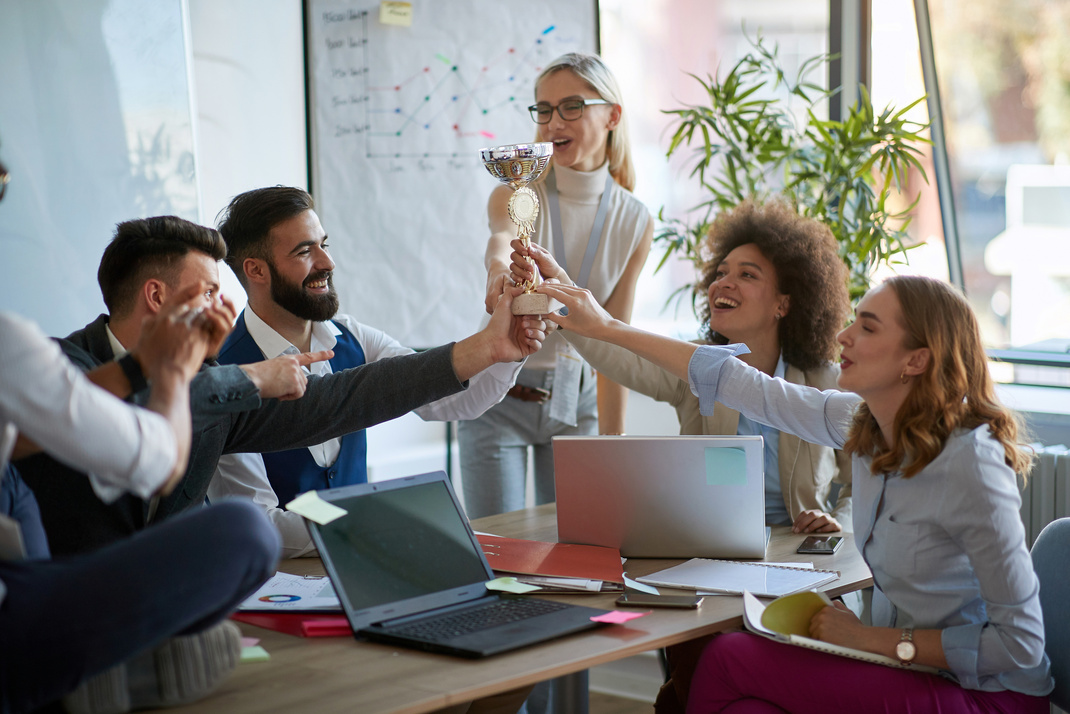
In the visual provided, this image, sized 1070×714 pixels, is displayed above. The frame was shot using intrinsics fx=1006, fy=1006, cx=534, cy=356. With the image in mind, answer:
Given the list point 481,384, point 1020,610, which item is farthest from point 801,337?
point 1020,610

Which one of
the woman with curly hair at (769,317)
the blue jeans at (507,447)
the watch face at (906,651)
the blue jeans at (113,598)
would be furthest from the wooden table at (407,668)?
the blue jeans at (507,447)

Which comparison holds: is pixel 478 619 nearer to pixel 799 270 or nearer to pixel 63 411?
pixel 63 411

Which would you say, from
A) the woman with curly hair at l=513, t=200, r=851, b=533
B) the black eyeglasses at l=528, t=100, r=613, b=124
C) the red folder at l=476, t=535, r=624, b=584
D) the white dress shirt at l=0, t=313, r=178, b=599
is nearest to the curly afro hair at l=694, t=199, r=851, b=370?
the woman with curly hair at l=513, t=200, r=851, b=533

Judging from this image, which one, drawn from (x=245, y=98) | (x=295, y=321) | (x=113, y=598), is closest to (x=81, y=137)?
(x=245, y=98)

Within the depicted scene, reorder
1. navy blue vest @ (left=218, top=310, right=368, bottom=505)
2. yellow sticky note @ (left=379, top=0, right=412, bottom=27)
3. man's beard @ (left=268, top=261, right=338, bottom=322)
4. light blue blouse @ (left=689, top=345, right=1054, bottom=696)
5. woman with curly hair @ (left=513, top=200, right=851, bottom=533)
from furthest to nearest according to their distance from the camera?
yellow sticky note @ (left=379, top=0, right=412, bottom=27) < woman with curly hair @ (left=513, top=200, right=851, bottom=533) < man's beard @ (left=268, top=261, right=338, bottom=322) < navy blue vest @ (left=218, top=310, right=368, bottom=505) < light blue blouse @ (left=689, top=345, right=1054, bottom=696)

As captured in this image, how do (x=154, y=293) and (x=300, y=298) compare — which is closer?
(x=154, y=293)

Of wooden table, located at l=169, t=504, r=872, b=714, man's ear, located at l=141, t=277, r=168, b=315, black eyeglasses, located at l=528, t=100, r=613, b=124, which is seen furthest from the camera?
black eyeglasses, located at l=528, t=100, r=613, b=124

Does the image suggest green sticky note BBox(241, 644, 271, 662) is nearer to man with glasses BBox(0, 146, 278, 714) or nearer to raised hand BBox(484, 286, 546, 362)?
man with glasses BBox(0, 146, 278, 714)

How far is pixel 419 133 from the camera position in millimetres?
3648

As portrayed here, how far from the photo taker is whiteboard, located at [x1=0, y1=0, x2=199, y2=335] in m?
2.82

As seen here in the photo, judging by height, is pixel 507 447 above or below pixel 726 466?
below

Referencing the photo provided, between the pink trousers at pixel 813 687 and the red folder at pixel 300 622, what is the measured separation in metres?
0.65

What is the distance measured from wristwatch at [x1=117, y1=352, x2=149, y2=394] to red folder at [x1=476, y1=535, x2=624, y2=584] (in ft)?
2.51

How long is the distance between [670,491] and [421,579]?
563 mm
